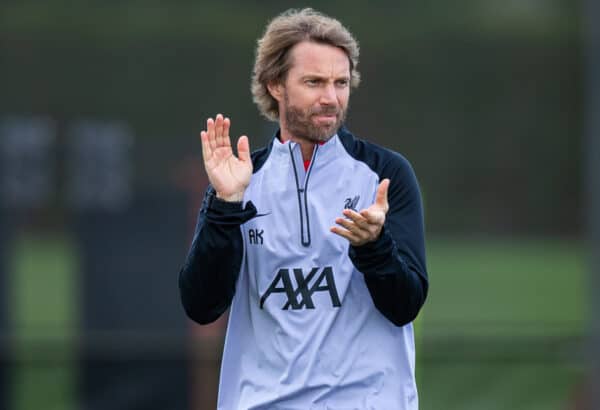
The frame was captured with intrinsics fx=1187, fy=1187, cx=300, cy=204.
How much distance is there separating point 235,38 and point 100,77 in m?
1.32

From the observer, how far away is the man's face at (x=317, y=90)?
2.95 metres

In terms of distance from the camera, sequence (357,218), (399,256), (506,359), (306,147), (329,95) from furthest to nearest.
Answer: (506,359)
(306,147)
(329,95)
(399,256)
(357,218)

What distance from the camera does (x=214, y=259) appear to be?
2.86 metres

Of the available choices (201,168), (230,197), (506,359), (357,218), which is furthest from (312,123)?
(506,359)

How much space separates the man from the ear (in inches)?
2.2

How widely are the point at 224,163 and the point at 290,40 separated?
36 cm

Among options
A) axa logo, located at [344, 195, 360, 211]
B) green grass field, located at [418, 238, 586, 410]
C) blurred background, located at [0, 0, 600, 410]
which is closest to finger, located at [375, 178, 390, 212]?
axa logo, located at [344, 195, 360, 211]

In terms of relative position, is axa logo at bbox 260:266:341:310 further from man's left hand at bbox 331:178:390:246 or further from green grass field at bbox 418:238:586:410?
green grass field at bbox 418:238:586:410

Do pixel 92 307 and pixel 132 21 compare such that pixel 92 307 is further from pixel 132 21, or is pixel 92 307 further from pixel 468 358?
pixel 132 21

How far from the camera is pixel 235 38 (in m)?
11.2

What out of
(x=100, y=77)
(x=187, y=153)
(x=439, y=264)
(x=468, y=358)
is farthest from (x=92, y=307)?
(x=439, y=264)

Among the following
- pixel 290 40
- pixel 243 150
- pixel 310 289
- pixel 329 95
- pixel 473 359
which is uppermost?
pixel 290 40

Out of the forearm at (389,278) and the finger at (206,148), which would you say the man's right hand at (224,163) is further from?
the forearm at (389,278)

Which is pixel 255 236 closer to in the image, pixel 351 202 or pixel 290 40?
pixel 351 202
